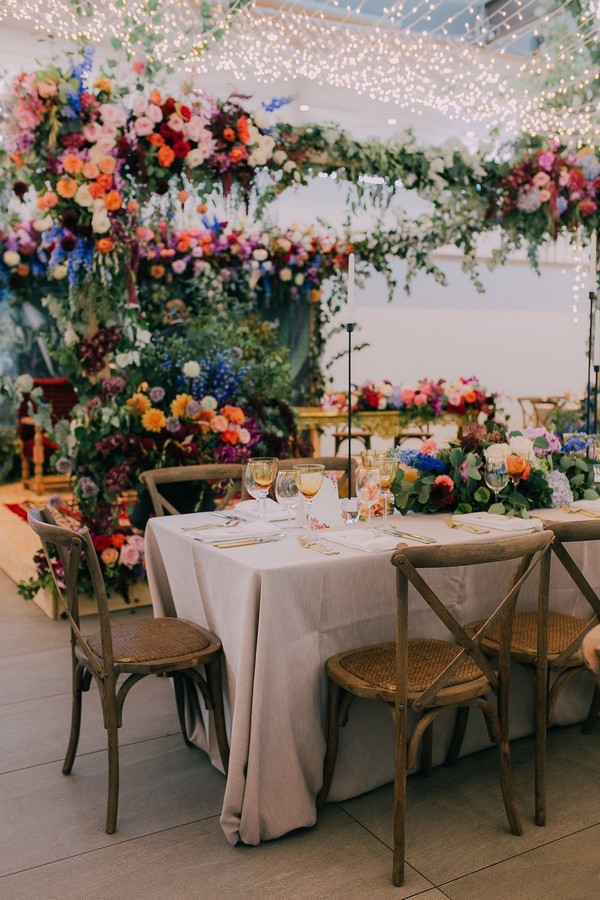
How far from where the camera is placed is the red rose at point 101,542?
14.2 feet

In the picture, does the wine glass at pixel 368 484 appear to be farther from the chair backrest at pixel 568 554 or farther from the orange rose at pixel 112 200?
the orange rose at pixel 112 200

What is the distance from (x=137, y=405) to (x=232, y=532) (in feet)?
5.87

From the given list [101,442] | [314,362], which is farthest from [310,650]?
[314,362]

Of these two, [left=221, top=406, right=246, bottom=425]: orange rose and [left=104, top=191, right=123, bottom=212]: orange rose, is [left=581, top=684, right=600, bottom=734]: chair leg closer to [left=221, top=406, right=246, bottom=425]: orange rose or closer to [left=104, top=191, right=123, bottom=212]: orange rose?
[left=221, top=406, right=246, bottom=425]: orange rose

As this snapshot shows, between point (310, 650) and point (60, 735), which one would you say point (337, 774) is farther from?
point (60, 735)

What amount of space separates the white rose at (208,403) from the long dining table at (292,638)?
1.64m

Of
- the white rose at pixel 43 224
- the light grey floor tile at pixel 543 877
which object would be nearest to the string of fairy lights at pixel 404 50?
the white rose at pixel 43 224

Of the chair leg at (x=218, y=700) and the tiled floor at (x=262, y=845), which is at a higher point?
the chair leg at (x=218, y=700)

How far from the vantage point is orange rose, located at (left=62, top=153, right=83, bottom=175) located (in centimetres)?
397

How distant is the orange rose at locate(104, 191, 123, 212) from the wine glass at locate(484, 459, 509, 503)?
221 cm

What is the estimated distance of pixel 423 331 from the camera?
1135cm

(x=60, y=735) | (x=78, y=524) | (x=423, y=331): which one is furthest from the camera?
(x=423, y=331)

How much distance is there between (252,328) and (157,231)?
117 cm

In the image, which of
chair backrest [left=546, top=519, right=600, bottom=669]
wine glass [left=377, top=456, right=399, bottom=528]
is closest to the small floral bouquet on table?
wine glass [left=377, top=456, right=399, bottom=528]
